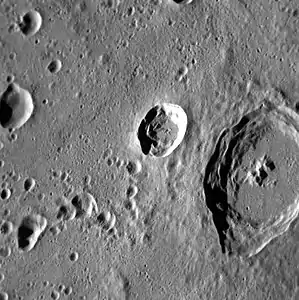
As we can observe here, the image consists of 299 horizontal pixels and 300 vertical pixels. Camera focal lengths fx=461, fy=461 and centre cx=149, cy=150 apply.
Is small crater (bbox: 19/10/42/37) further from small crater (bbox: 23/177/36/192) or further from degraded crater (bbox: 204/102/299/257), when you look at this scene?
degraded crater (bbox: 204/102/299/257)

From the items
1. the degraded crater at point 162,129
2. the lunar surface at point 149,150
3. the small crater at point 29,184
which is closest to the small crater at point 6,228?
the lunar surface at point 149,150

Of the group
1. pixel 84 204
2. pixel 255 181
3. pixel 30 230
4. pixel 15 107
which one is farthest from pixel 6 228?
pixel 255 181

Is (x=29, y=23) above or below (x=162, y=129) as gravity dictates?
above

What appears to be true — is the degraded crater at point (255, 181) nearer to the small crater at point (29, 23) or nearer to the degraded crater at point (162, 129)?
the degraded crater at point (162, 129)

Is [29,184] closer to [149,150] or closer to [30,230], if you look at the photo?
[30,230]

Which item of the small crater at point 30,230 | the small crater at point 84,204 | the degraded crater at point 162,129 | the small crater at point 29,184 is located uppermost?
the degraded crater at point 162,129

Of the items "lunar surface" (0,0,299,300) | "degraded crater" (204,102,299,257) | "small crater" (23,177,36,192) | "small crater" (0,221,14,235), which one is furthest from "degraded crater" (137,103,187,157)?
"small crater" (0,221,14,235)

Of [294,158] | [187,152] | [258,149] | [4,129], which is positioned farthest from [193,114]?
[4,129]

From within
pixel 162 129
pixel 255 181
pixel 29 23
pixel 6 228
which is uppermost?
pixel 29 23
